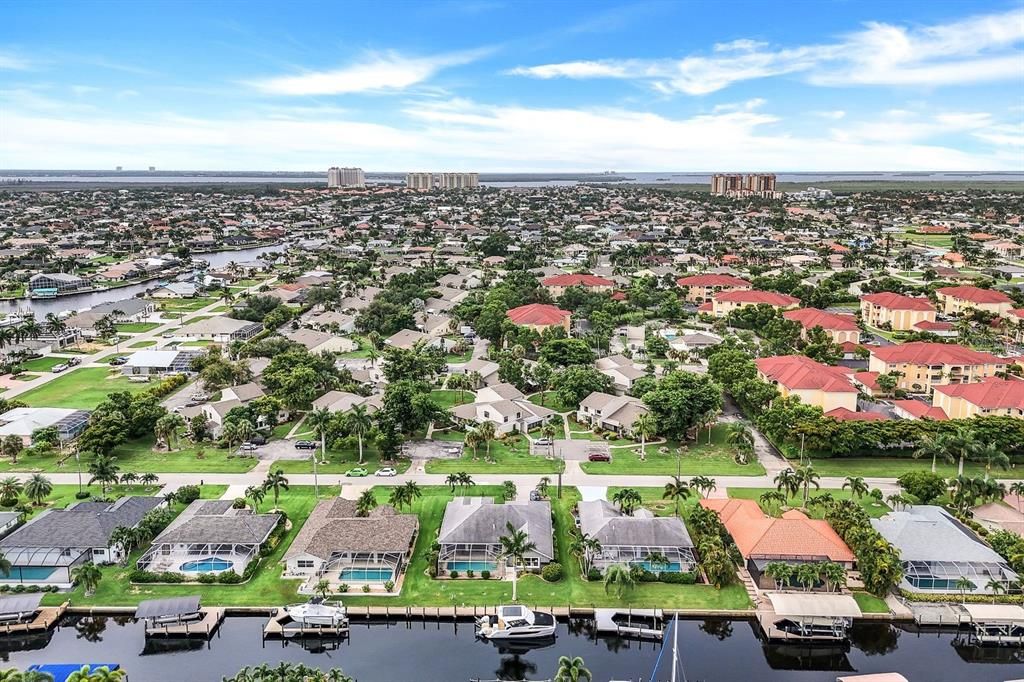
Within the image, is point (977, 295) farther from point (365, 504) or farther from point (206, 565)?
point (206, 565)

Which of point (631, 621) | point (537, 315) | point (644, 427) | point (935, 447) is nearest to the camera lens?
point (631, 621)

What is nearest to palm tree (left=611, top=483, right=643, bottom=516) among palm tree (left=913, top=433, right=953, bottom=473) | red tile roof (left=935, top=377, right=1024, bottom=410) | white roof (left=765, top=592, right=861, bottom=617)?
white roof (left=765, top=592, right=861, bottom=617)

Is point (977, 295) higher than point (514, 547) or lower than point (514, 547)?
higher

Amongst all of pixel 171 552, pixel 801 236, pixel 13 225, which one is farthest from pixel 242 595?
pixel 13 225

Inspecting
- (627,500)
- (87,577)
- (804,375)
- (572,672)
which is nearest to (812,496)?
(627,500)

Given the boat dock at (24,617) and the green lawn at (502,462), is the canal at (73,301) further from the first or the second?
the boat dock at (24,617)

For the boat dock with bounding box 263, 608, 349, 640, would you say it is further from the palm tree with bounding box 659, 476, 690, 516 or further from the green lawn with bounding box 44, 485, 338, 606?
the palm tree with bounding box 659, 476, 690, 516

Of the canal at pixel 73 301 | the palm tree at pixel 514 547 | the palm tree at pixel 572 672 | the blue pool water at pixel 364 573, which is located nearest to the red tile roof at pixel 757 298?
the palm tree at pixel 514 547
